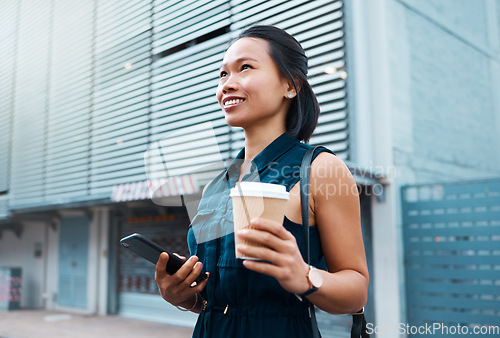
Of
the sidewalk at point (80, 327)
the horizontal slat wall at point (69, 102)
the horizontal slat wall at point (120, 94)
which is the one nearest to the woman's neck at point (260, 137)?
the horizontal slat wall at point (120, 94)

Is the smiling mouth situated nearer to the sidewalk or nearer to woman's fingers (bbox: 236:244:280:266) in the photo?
woman's fingers (bbox: 236:244:280:266)

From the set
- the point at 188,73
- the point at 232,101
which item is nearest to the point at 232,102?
the point at 232,101

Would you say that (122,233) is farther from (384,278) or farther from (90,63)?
(384,278)

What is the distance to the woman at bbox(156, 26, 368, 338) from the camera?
1052 millimetres

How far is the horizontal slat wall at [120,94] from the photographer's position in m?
8.16

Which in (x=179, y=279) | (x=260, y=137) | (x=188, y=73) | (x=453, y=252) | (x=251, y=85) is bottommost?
(x=453, y=252)

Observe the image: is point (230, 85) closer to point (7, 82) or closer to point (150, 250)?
point (150, 250)

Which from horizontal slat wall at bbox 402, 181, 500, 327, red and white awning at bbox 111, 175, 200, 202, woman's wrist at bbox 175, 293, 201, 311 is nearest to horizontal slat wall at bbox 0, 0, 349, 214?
horizontal slat wall at bbox 402, 181, 500, 327

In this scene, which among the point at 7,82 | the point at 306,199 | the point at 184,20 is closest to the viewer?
the point at 306,199

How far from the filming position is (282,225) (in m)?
0.95

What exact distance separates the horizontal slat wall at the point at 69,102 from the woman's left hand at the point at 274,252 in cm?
897

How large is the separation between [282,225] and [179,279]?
37cm

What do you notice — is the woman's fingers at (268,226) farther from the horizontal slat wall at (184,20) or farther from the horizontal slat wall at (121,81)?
the horizontal slat wall at (184,20)

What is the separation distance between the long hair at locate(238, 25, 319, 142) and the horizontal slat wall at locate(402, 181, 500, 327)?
A: 15.9ft
